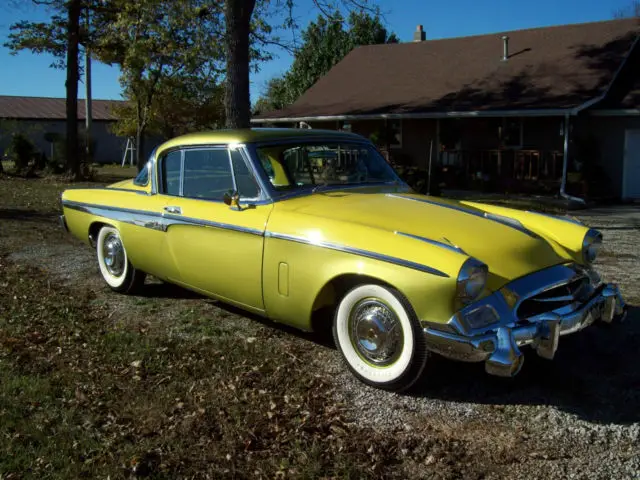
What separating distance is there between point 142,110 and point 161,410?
30.7 m

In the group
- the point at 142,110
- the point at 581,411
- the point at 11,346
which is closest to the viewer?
the point at 581,411

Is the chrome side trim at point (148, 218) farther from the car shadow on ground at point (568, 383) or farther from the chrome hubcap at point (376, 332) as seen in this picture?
the car shadow on ground at point (568, 383)

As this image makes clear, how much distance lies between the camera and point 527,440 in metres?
3.36

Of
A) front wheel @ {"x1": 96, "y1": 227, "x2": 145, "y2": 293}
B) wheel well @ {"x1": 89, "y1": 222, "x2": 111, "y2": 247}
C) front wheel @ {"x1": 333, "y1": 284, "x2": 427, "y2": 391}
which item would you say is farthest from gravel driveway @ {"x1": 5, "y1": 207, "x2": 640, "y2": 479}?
wheel well @ {"x1": 89, "y1": 222, "x2": 111, "y2": 247}

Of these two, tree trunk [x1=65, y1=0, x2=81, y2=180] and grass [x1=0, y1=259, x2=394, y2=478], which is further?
tree trunk [x1=65, y1=0, x2=81, y2=180]

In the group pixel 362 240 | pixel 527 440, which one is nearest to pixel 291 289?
pixel 362 240

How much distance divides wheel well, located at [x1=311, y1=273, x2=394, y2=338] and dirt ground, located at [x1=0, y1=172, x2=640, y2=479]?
1.07 feet

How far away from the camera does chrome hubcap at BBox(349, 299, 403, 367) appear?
3777 mm

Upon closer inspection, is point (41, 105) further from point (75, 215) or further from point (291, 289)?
point (291, 289)

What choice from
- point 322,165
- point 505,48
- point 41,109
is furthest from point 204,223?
point 41,109

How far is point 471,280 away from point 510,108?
14.3 metres

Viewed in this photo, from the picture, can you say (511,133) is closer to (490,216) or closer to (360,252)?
(490,216)

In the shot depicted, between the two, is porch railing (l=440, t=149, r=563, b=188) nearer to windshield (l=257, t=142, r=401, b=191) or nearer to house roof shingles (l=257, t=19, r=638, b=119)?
house roof shingles (l=257, t=19, r=638, b=119)

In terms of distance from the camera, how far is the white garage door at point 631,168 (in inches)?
647
